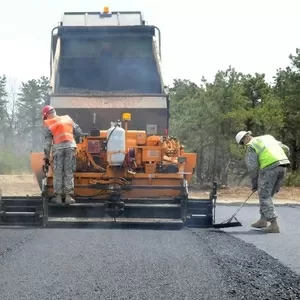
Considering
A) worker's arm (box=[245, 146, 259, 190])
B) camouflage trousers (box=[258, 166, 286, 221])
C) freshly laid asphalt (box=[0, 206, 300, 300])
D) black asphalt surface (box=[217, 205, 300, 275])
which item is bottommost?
black asphalt surface (box=[217, 205, 300, 275])

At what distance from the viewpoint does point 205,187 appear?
19016mm

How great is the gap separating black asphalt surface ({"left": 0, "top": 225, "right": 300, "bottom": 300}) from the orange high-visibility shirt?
1.33 metres

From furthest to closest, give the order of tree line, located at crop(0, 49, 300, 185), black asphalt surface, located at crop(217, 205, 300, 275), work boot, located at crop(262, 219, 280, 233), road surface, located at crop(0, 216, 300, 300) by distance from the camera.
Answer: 1. tree line, located at crop(0, 49, 300, 185)
2. work boot, located at crop(262, 219, 280, 233)
3. black asphalt surface, located at crop(217, 205, 300, 275)
4. road surface, located at crop(0, 216, 300, 300)

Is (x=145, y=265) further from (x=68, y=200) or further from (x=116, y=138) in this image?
(x=116, y=138)

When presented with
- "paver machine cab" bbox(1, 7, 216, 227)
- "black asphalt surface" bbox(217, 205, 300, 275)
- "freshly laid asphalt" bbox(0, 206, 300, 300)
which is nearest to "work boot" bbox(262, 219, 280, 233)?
"black asphalt surface" bbox(217, 205, 300, 275)

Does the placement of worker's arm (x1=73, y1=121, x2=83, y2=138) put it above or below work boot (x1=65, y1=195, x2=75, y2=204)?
above

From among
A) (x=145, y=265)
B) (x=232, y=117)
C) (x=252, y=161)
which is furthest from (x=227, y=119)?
(x=145, y=265)

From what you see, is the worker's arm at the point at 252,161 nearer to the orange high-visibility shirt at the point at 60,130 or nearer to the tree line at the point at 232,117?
the orange high-visibility shirt at the point at 60,130

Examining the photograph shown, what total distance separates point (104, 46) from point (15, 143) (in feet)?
122

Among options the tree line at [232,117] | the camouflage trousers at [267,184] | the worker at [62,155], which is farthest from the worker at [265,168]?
the tree line at [232,117]

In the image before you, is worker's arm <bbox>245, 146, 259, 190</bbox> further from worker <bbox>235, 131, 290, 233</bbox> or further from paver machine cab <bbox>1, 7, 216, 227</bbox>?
paver machine cab <bbox>1, 7, 216, 227</bbox>

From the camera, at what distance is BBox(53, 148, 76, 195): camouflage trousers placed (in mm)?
7117

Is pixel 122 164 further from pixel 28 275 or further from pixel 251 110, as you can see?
pixel 251 110

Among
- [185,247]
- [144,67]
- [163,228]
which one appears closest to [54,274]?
[185,247]
